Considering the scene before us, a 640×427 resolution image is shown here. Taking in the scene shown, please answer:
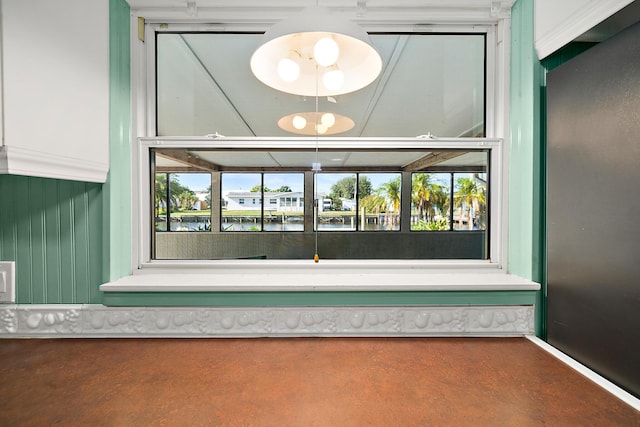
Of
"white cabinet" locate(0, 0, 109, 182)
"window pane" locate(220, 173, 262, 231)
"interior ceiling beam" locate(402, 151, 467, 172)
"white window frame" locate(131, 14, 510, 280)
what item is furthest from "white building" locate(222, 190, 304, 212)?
"interior ceiling beam" locate(402, 151, 467, 172)

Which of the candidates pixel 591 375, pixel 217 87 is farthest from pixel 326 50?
pixel 591 375

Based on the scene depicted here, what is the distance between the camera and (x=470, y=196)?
1455 mm

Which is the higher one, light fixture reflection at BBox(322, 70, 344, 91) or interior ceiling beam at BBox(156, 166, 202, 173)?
light fixture reflection at BBox(322, 70, 344, 91)

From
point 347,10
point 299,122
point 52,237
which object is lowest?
point 52,237

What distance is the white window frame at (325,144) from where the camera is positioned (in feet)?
4.21

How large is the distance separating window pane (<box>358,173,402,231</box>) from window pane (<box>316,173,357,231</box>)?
0.41 ft

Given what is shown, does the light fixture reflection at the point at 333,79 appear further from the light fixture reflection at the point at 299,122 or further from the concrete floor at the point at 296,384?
the concrete floor at the point at 296,384

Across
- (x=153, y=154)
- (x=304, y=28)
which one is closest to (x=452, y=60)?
(x=304, y=28)

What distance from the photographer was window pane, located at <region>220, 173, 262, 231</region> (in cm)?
159

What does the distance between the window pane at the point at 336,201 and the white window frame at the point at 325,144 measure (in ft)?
0.85

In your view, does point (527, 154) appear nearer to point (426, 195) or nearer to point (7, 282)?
point (426, 195)

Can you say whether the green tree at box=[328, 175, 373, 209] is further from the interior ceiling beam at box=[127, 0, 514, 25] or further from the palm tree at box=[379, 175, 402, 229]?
the interior ceiling beam at box=[127, 0, 514, 25]

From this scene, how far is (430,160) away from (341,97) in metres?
0.64

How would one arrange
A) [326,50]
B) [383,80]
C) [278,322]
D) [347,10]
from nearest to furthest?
[326,50], [278,322], [347,10], [383,80]
